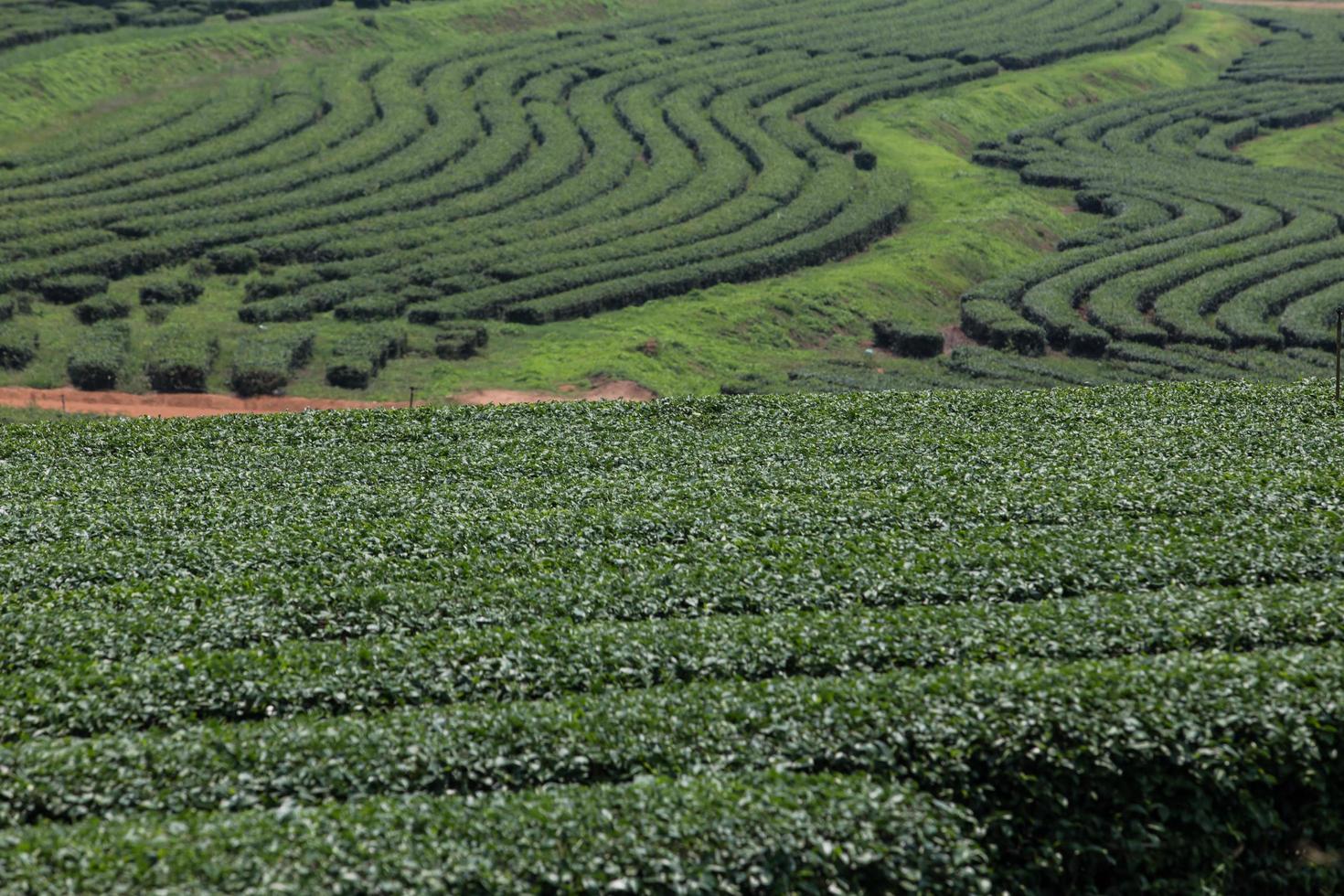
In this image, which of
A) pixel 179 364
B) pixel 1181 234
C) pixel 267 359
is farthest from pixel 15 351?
pixel 1181 234

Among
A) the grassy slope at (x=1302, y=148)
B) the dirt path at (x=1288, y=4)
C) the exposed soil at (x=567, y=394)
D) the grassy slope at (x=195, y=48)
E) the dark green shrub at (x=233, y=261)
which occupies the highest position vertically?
the dirt path at (x=1288, y=4)

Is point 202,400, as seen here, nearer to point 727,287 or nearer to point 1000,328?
point 727,287

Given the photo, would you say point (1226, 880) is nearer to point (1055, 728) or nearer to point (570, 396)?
point (1055, 728)

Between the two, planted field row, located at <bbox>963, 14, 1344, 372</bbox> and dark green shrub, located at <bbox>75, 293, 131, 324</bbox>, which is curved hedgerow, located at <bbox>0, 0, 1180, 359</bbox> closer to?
dark green shrub, located at <bbox>75, 293, 131, 324</bbox>

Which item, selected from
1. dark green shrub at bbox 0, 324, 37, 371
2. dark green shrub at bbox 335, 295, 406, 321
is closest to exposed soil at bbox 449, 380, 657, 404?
dark green shrub at bbox 335, 295, 406, 321

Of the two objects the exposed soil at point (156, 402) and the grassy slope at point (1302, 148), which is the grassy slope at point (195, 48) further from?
the grassy slope at point (1302, 148)

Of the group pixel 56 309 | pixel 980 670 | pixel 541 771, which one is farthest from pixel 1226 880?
pixel 56 309

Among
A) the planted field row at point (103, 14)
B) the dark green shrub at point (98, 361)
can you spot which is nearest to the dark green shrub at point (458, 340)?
the dark green shrub at point (98, 361)
